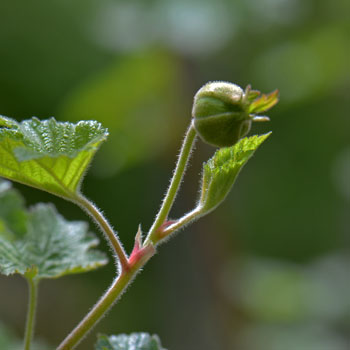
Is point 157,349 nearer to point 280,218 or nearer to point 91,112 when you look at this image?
point 91,112

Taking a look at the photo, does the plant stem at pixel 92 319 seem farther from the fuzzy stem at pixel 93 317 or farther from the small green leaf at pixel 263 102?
the small green leaf at pixel 263 102

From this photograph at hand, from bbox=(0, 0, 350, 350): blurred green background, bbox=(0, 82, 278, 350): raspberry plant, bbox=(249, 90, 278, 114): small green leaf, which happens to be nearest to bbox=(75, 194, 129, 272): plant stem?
bbox=(0, 82, 278, 350): raspberry plant

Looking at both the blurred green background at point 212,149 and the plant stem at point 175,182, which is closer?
the plant stem at point 175,182

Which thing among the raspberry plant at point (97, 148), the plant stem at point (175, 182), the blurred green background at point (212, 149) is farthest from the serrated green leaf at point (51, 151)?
the blurred green background at point (212, 149)

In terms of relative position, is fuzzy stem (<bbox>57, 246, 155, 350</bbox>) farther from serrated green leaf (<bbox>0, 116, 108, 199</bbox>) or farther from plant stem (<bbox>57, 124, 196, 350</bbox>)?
serrated green leaf (<bbox>0, 116, 108, 199</bbox>)

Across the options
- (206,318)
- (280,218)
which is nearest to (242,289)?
(206,318)

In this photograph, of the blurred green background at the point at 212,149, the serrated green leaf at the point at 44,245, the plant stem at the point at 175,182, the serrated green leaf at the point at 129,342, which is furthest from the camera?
the blurred green background at the point at 212,149
